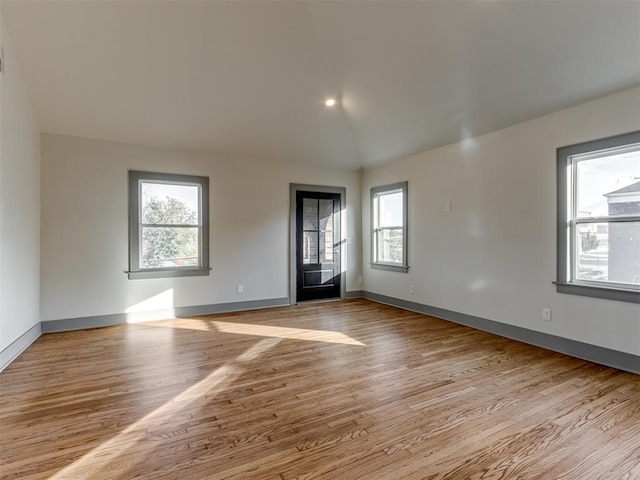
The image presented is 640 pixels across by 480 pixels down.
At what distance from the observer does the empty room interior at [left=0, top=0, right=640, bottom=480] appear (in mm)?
2047

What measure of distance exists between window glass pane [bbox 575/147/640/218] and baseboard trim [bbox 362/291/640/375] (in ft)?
4.19

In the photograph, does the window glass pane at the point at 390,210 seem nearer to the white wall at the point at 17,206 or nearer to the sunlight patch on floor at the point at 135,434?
the sunlight patch on floor at the point at 135,434

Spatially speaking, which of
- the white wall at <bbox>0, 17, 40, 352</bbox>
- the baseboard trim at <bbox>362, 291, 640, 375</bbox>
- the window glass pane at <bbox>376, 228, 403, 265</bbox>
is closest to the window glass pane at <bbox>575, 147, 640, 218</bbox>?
the baseboard trim at <bbox>362, 291, 640, 375</bbox>

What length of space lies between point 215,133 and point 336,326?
3160 mm

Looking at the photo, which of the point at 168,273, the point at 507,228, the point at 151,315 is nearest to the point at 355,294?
the point at 507,228

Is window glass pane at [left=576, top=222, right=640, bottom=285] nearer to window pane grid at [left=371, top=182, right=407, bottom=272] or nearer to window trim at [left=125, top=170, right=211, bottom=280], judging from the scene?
window pane grid at [left=371, top=182, right=407, bottom=272]

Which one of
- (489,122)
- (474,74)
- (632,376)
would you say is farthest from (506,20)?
(632,376)

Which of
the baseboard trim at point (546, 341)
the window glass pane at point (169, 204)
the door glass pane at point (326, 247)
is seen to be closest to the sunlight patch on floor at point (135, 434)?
the window glass pane at point (169, 204)

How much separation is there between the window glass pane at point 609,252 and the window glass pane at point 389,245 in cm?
262

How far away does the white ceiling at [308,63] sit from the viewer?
286 centimetres

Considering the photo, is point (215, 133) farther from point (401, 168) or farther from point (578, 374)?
point (578, 374)

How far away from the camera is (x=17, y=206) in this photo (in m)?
3.34

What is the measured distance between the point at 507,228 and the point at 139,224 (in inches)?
188

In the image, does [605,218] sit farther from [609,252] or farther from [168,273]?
[168,273]
